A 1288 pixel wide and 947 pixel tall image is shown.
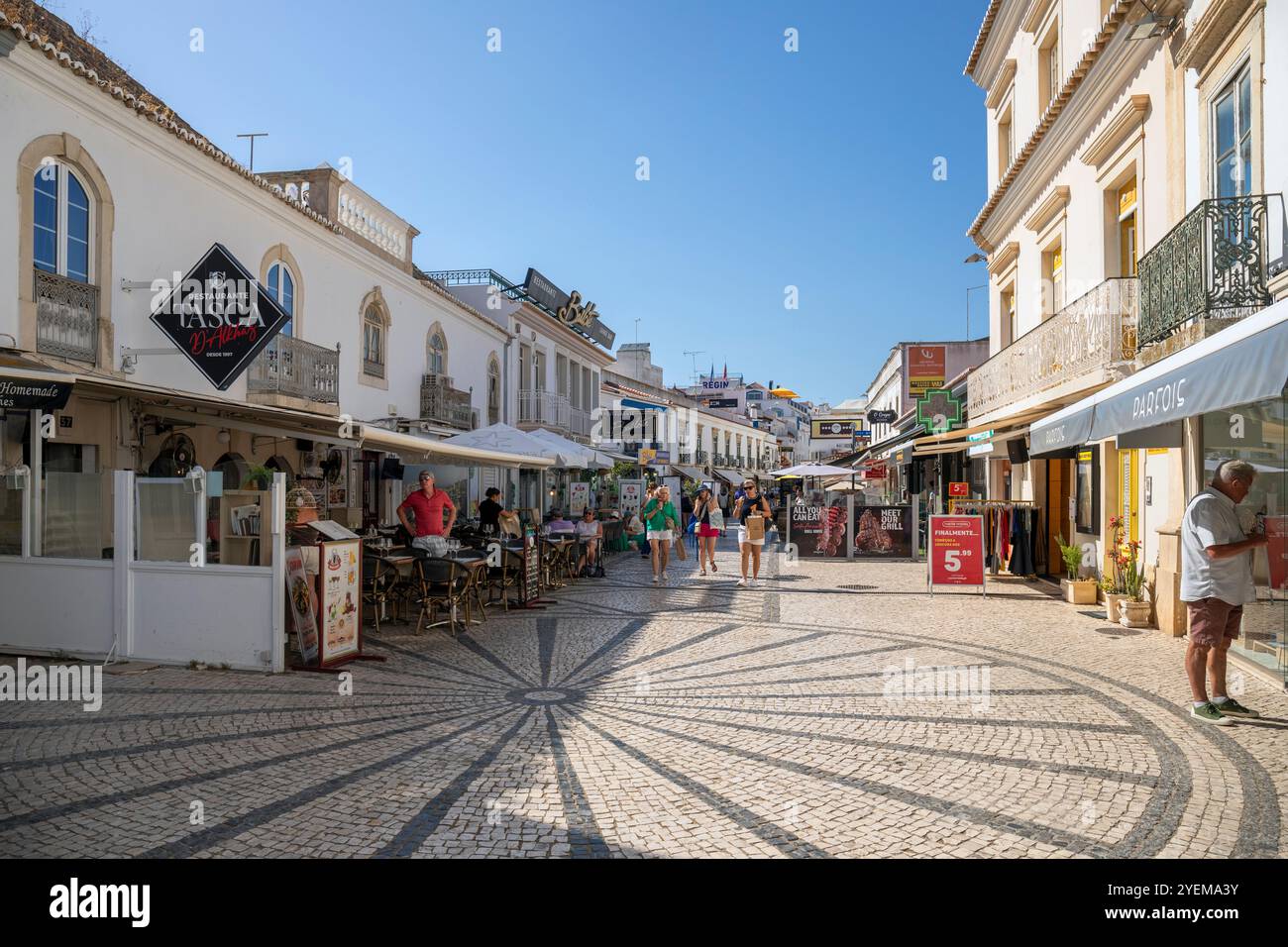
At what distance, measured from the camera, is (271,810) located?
13.1ft

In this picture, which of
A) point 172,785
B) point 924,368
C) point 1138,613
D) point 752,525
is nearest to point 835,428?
point 924,368

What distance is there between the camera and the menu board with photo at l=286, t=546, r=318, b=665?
23.7 ft

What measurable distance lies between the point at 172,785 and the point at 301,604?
10.1 ft

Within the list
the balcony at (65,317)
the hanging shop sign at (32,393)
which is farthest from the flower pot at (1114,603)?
the balcony at (65,317)

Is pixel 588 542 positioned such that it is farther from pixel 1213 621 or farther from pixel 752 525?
pixel 1213 621

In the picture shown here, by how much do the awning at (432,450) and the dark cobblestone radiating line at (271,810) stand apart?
448 centimetres

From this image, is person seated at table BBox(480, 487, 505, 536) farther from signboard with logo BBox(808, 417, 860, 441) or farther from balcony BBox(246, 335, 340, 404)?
signboard with logo BBox(808, 417, 860, 441)

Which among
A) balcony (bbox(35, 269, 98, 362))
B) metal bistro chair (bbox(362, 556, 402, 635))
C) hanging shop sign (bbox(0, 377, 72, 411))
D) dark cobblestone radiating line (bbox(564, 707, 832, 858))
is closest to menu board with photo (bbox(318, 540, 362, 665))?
metal bistro chair (bbox(362, 556, 402, 635))

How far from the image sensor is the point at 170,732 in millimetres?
5277

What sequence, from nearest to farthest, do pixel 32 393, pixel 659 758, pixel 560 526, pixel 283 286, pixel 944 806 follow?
pixel 944 806 < pixel 659 758 < pixel 32 393 < pixel 283 286 < pixel 560 526

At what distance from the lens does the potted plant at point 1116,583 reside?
9.68 meters

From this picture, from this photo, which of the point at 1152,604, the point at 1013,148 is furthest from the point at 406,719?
the point at 1013,148
